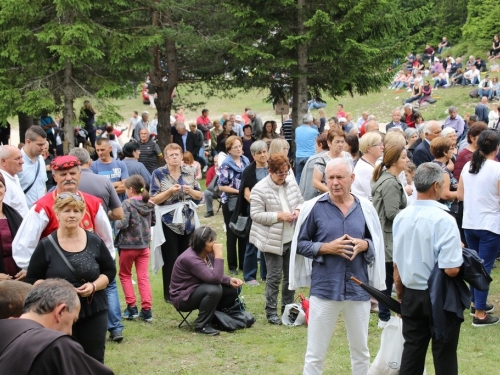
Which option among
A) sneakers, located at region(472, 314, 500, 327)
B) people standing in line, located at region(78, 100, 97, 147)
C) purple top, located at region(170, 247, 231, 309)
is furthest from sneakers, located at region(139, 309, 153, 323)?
people standing in line, located at region(78, 100, 97, 147)

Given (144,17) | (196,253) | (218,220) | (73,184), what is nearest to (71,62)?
(144,17)

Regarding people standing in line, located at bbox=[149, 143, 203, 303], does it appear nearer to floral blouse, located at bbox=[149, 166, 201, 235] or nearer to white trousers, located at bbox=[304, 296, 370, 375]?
floral blouse, located at bbox=[149, 166, 201, 235]

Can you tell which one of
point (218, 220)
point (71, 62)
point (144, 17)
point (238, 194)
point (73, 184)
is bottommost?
point (218, 220)

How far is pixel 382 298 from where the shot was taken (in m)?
5.61

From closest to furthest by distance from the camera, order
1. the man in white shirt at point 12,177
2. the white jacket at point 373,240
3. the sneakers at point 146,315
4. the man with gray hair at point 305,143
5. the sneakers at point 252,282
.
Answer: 1. the white jacket at point 373,240
2. the man in white shirt at point 12,177
3. the sneakers at point 146,315
4. the sneakers at point 252,282
5. the man with gray hair at point 305,143

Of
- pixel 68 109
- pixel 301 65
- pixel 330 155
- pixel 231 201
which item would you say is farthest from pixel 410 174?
pixel 68 109

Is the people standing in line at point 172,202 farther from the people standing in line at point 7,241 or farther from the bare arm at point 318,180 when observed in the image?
the people standing in line at point 7,241

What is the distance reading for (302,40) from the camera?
57.8 feet

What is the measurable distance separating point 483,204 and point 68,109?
12.6 m

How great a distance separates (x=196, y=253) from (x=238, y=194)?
198cm

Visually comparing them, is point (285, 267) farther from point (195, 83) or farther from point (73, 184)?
point (195, 83)

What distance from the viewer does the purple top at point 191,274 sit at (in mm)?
8034

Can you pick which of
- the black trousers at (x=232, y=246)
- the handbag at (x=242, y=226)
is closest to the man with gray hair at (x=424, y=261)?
the handbag at (x=242, y=226)

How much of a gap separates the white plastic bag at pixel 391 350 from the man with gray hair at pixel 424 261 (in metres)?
0.31
